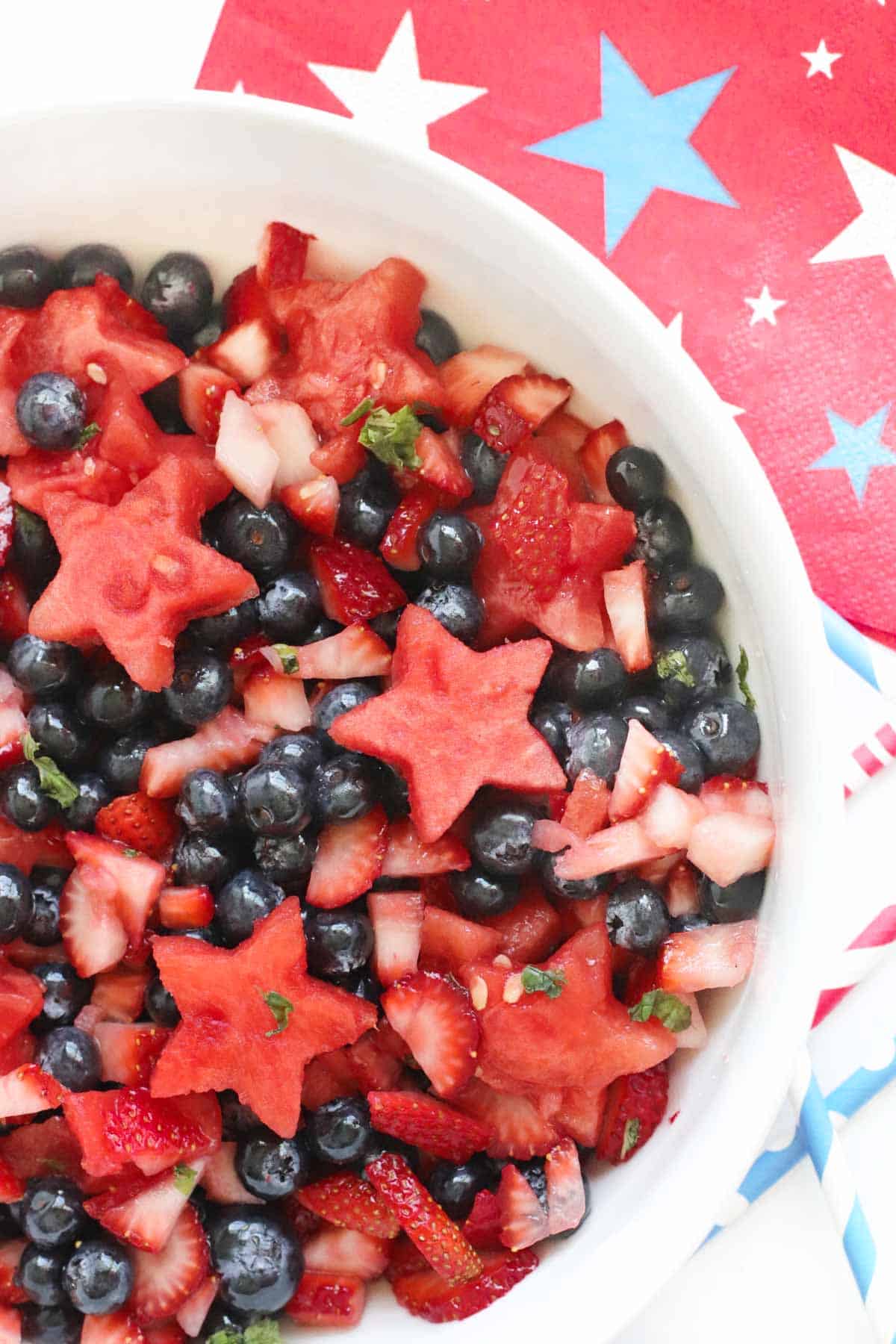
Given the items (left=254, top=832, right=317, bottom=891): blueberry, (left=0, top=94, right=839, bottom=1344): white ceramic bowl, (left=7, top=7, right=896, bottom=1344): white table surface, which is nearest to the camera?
(left=0, top=94, right=839, bottom=1344): white ceramic bowl

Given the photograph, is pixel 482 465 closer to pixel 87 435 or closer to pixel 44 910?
pixel 87 435

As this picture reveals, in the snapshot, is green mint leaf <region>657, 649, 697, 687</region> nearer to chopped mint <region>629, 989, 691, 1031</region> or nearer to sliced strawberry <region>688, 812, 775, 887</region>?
sliced strawberry <region>688, 812, 775, 887</region>

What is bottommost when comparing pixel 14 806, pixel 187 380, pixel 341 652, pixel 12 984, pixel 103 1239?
pixel 103 1239

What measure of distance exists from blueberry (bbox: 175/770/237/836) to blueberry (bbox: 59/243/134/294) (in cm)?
46

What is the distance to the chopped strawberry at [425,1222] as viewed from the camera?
43.4 inches

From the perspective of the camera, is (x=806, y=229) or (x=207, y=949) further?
(x=806, y=229)

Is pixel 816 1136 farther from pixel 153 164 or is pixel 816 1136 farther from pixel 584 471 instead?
pixel 153 164

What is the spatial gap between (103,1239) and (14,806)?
1.30 feet

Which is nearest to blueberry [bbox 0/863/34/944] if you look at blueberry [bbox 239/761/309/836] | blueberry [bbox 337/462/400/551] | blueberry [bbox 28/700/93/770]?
blueberry [bbox 28/700/93/770]

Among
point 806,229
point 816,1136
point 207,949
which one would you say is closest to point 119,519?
point 207,949

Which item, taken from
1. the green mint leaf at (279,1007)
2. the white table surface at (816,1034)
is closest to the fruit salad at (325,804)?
the green mint leaf at (279,1007)

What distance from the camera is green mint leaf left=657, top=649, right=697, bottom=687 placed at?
3.67 feet

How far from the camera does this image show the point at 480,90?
1400 mm

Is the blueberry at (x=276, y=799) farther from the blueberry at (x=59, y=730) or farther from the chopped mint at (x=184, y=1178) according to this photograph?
the chopped mint at (x=184, y=1178)
